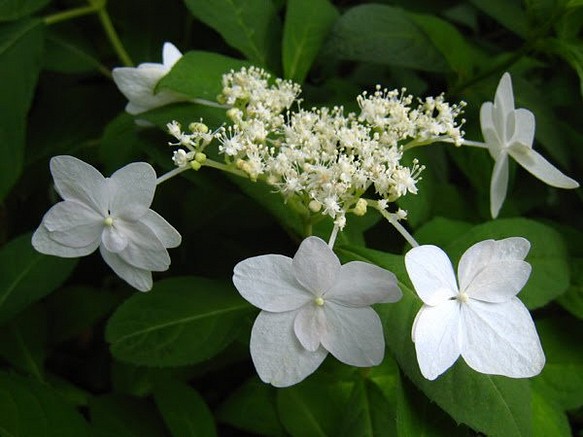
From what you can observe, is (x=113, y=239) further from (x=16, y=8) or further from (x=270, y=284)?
(x=16, y=8)

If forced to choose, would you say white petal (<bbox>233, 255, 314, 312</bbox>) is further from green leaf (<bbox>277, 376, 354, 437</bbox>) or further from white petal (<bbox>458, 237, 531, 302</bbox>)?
green leaf (<bbox>277, 376, 354, 437</bbox>)

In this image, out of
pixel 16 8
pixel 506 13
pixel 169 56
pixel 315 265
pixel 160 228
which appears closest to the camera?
pixel 315 265

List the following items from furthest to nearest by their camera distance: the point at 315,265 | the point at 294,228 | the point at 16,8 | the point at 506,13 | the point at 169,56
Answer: the point at 506,13, the point at 16,8, the point at 169,56, the point at 294,228, the point at 315,265

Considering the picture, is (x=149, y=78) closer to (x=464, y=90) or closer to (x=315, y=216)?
(x=315, y=216)

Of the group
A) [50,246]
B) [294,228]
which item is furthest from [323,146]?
[50,246]

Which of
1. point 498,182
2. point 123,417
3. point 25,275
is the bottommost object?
point 123,417

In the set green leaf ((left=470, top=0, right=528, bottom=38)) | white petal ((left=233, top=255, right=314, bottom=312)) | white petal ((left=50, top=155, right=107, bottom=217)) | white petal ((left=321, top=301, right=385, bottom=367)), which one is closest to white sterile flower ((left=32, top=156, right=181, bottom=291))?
white petal ((left=50, top=155, right=107, bottom=217))
